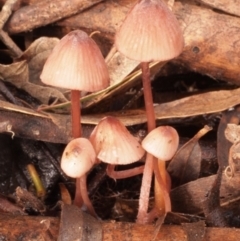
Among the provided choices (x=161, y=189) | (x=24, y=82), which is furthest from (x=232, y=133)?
(x=24, y=82)

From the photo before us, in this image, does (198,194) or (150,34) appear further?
(198,194)

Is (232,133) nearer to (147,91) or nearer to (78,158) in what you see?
(147,91)

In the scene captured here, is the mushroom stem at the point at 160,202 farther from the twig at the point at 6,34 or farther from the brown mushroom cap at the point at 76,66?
the twig at the point at 6,34

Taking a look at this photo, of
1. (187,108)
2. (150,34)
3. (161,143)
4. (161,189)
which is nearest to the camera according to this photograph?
(150,34)

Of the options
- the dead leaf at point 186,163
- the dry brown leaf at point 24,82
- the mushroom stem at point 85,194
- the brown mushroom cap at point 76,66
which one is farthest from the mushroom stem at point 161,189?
the dry brown leaf at point 24,82

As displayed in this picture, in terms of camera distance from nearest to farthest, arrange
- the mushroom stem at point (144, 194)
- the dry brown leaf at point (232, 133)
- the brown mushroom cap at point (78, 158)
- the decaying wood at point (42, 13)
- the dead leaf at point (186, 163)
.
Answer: the brown mushroom cap at point (78, 158), the mushroom stem at point (144, 194), the dry brown leaf at point (232, 133), the dead leaf at point (186, 163), the decaying wood at point (42, 13)

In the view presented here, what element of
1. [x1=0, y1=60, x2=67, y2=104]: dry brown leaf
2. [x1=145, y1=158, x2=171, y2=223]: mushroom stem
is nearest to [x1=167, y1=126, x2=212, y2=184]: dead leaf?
[x1=145, y1=158, x2=171, y2=223]: mushroom stem
